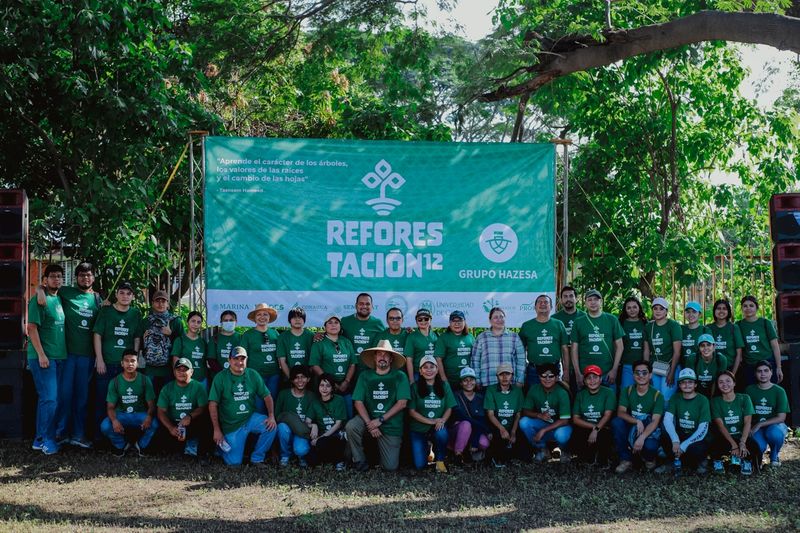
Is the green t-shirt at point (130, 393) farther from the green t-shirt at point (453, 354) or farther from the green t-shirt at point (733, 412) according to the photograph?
the green t-shirt at point (733, 412)

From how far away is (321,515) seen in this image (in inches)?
245

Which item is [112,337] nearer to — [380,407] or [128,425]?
[128,425]

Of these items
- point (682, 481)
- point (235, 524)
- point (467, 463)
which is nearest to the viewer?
point (235, 524)

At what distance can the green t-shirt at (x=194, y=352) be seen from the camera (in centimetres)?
835

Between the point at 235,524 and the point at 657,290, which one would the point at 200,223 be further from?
the point at 657,290

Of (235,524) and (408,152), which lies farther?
(408,152)

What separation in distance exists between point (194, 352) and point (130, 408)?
0.76m

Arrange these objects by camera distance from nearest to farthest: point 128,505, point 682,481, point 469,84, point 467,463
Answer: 1. point 128,505
2. point 682,481
3. point 467,463
4. point 469,84

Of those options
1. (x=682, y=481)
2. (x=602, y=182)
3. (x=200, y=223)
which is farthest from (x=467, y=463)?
(x=602, y=182)

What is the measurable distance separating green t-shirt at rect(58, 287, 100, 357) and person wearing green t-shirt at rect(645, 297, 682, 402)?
5.33 meters

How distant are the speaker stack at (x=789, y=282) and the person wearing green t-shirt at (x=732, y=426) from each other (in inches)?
39.0

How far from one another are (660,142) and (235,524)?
8.39 m

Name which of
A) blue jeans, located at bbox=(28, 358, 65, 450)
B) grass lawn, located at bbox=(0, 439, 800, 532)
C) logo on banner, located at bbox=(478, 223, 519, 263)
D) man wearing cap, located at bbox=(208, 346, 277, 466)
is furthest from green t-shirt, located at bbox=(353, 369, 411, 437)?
blue jeans, located at bbox=(28, 358, 65, 450)

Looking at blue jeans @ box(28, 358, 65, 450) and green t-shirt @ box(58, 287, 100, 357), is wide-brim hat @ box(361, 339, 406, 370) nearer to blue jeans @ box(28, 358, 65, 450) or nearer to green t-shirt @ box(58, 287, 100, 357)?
green t-shirt @ box(58, 287, 100, 357)
